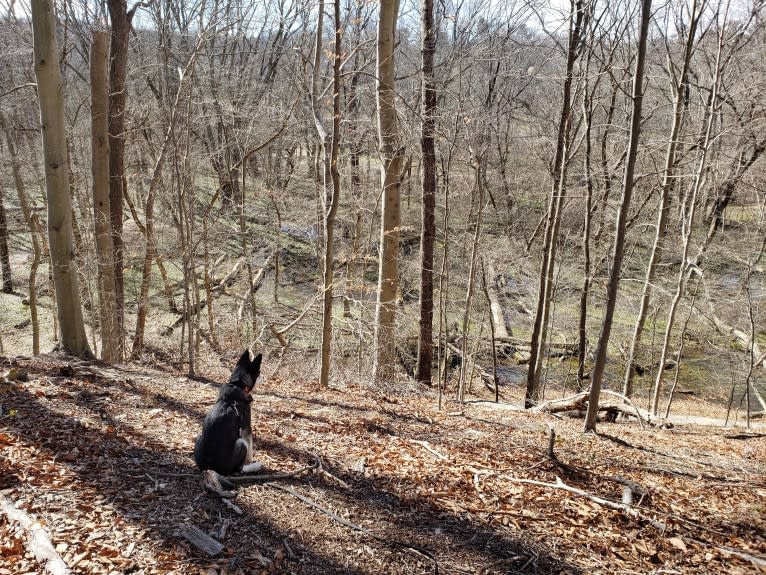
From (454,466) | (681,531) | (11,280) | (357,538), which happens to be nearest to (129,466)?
(357,538)

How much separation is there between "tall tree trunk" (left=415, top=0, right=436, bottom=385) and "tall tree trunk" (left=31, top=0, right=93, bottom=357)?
20.0 ft

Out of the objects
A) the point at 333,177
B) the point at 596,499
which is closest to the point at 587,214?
the point at 333,177

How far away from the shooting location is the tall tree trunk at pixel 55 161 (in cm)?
676

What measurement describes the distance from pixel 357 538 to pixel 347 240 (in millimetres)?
17811

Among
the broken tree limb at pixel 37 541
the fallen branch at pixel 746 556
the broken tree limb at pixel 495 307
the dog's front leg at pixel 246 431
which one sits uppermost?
the dog's front leg at pixel 246 431

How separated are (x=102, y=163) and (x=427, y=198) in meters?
6.66

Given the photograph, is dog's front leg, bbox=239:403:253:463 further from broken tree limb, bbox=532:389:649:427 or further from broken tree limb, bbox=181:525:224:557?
broken tree limb, bbox=532:389:649:427

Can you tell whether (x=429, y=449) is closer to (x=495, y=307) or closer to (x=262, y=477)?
(x=262, y=477)

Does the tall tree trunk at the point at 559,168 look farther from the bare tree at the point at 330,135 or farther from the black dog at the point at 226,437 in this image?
the black dog at the point at 226,437

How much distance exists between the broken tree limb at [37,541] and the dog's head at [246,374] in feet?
5.38

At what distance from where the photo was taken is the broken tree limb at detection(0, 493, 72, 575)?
2.88 m

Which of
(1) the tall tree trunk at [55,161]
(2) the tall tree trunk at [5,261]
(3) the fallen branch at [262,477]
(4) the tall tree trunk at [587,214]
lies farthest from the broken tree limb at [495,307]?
(2) the tall tree trunk at [5,261]

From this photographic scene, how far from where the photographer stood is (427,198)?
10.8 metres

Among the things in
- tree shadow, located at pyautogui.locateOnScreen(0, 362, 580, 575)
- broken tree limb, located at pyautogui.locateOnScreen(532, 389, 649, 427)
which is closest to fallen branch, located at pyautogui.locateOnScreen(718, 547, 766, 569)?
tree shadow, located at pyautogui.locateOnScreen(0, 362, 580, 575)
